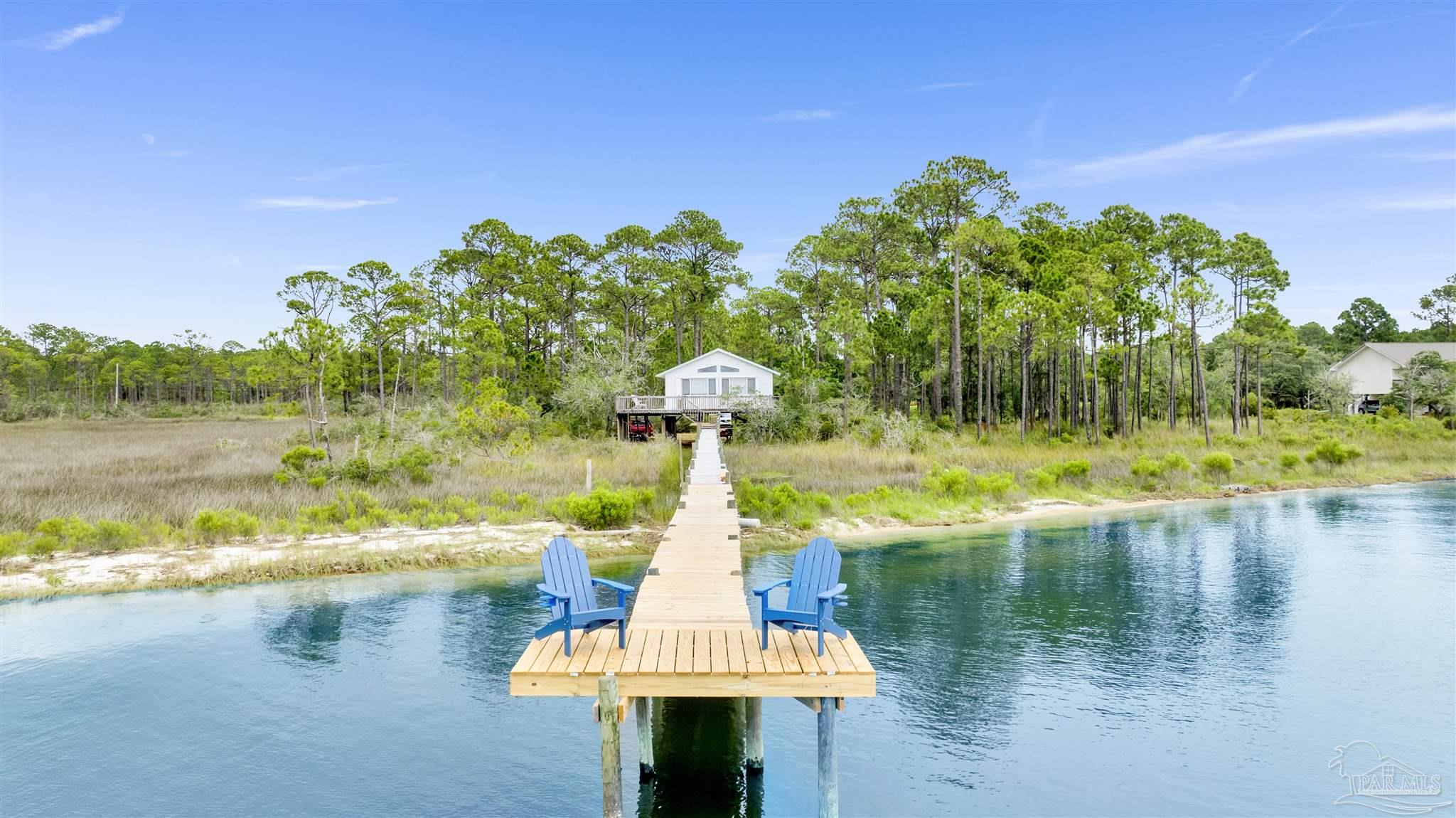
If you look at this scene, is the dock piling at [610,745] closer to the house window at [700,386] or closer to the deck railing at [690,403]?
the deck railing at [690,403]

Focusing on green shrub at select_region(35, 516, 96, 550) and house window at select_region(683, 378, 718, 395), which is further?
house window at select_region(683, 378, 718, 395)

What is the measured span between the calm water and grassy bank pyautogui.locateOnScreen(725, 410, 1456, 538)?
5.89 m

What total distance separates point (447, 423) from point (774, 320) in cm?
2962

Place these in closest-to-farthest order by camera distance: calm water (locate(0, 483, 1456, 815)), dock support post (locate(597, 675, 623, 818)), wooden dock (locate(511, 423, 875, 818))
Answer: dock support post (locate(597, 675, 623, 818))
wooden dock (locate(511, 423, 875, 818))
calm water (locate(0, 483, 1456, 815))

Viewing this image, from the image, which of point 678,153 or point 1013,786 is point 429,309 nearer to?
point 678,153

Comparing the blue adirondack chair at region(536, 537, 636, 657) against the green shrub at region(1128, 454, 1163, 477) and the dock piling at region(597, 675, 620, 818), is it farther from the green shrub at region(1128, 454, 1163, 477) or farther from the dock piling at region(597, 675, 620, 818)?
the green shrub at region(1128, 454, 1163, 477)

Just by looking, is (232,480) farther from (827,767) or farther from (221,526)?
(827,767)

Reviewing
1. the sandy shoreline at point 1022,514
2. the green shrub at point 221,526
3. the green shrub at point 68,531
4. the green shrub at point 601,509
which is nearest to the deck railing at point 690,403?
the sandy shoreline at point 1022,514

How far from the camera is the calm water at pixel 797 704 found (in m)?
7.61

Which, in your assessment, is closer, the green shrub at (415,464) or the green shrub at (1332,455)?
the green shrub at (415,464)

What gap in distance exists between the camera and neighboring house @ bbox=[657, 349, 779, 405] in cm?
4034

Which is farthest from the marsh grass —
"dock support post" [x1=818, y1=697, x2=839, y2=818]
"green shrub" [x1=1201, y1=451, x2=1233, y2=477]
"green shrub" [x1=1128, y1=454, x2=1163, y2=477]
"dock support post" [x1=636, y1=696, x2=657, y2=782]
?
"green shrub" [x1=1201, y1=451, x2=1233, y2=477]

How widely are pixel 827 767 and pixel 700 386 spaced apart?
34.8 meters

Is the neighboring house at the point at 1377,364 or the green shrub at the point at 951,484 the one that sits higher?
the neighboring house at the point at 1377,364
